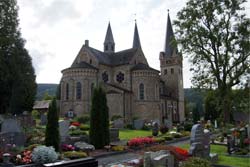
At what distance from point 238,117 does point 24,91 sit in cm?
4415

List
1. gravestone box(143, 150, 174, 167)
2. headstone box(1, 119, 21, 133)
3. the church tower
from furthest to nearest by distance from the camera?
1. the church tower
2. headstone box(1, 119, 21, 133)
3. gravestone box(143, 150, 174, 167)

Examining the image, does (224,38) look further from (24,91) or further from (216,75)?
(24,91)

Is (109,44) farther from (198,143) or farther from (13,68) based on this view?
(198,143)

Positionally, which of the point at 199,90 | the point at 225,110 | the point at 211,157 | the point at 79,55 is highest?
the point at 79,55

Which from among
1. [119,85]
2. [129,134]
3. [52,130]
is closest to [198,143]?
[52,130]

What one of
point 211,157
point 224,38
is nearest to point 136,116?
point 224,38

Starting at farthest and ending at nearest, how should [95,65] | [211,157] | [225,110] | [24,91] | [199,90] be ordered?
[95,65], [24,91], [199,90], [225,110], [211,157]

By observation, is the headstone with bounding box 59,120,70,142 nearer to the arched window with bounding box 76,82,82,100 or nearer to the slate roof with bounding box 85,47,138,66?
the arched window with bounding box 76,82,82,100

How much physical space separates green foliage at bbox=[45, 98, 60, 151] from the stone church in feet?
95.2

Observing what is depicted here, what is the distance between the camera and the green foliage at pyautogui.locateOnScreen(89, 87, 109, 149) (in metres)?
17.4

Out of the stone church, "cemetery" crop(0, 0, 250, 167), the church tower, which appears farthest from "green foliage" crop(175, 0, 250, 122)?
the church tower

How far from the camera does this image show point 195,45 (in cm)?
2384

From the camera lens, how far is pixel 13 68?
33.6m

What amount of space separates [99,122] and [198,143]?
7294 mm
